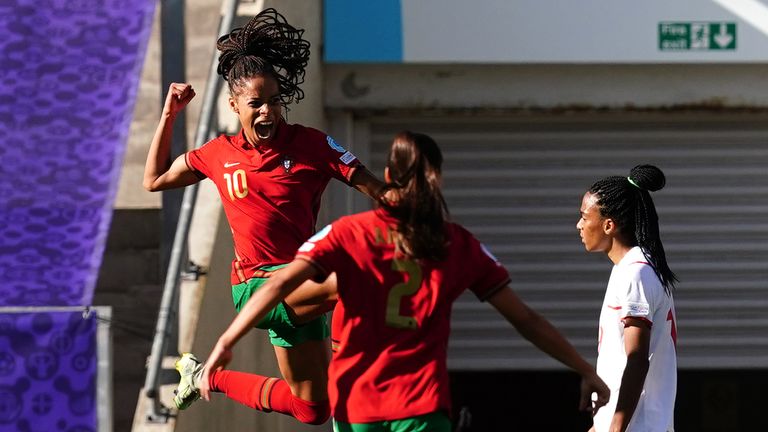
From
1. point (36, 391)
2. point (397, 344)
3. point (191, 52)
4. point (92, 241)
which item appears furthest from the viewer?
point (191, 52)

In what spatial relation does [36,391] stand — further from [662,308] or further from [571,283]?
[571,283]

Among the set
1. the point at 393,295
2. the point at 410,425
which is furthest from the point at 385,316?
the point at 410,425

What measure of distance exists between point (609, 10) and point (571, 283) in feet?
6.99

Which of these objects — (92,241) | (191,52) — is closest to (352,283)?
(92,241)

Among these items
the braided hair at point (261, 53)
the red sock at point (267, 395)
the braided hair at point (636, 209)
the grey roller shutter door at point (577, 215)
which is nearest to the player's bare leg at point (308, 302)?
the red sock at point (267, 395)

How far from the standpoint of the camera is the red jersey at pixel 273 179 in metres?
5.93

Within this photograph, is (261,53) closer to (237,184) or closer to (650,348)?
(237,184)

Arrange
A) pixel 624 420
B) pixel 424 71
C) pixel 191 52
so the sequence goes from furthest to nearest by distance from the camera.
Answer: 1. pixel 424 71
2. pixel 191 52
3. pixel 624 420

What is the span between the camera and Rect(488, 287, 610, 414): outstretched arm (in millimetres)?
4504

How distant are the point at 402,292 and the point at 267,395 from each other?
2.05 m

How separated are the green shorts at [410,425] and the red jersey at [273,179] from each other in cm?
167

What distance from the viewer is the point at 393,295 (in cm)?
439

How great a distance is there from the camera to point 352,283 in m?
4.43

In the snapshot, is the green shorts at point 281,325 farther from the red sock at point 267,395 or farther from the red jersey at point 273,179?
the red sock at point 267,395
